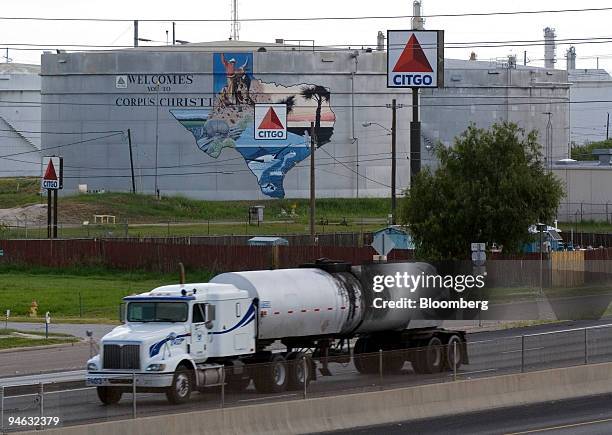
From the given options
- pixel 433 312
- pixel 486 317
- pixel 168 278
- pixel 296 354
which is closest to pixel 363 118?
pixel 168 278

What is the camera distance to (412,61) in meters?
60.2

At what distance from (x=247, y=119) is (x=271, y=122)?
6.74 ft

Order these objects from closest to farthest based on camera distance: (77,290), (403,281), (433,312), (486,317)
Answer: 1. (403,281)
2. (433,312)
3. (486,317)
4. (77,290)

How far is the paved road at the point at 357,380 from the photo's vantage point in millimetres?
20031

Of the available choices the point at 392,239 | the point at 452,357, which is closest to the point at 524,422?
the point at 452,357

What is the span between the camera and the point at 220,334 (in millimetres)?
27156

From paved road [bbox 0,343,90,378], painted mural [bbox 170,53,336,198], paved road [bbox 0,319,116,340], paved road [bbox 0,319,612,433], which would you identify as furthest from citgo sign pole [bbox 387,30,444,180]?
painted mural [bbox 170,53,336,198]

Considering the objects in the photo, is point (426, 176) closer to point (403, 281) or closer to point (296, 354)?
point (403, 281)

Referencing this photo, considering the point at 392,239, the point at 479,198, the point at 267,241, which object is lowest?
the point at 267,241

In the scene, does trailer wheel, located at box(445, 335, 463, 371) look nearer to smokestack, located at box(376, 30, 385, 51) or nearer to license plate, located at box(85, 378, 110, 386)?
license plate, located at box(85, 378, 110, 386)

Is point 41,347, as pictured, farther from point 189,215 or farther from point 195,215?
point 195,215

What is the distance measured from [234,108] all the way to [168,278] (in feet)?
130

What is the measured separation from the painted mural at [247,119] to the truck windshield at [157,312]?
255 ft

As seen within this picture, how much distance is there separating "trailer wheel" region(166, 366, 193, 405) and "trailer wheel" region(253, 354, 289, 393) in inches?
51.3
